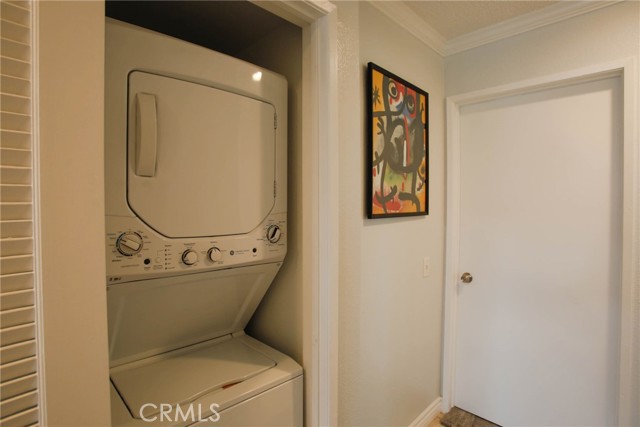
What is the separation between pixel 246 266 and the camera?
1165 mm

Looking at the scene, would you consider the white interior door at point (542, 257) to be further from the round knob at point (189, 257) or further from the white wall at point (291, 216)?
the round knob at point (189, 257)

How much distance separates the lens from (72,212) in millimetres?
592

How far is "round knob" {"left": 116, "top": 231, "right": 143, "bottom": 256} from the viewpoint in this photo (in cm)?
86

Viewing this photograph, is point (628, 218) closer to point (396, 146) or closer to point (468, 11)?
point (396, 146)

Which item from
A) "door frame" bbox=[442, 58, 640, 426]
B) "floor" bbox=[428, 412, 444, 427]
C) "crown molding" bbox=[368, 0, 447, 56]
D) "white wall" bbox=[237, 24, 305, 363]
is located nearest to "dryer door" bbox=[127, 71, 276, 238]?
"white wall" bbox=[237, 24, 305, 363]

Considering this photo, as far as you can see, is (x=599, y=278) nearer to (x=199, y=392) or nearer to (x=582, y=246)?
(x=582, y=246)

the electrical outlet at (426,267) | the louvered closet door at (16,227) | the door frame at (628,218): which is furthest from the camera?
the electrical outlet at (426,267)

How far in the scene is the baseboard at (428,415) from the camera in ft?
6.33

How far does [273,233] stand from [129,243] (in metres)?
0.47

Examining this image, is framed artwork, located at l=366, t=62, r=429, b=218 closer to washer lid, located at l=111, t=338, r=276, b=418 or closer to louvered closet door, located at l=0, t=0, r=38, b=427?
washer lid, located at l=111, t=338, r=276, b=418

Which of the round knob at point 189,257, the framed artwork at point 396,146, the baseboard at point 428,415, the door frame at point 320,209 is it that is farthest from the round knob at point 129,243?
the baseboard at point 428,415

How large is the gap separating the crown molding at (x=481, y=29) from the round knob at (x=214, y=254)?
4.49 feet

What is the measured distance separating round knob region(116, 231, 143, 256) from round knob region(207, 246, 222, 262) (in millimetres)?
207

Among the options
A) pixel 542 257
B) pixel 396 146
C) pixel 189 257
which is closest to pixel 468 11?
pixel 396 146
